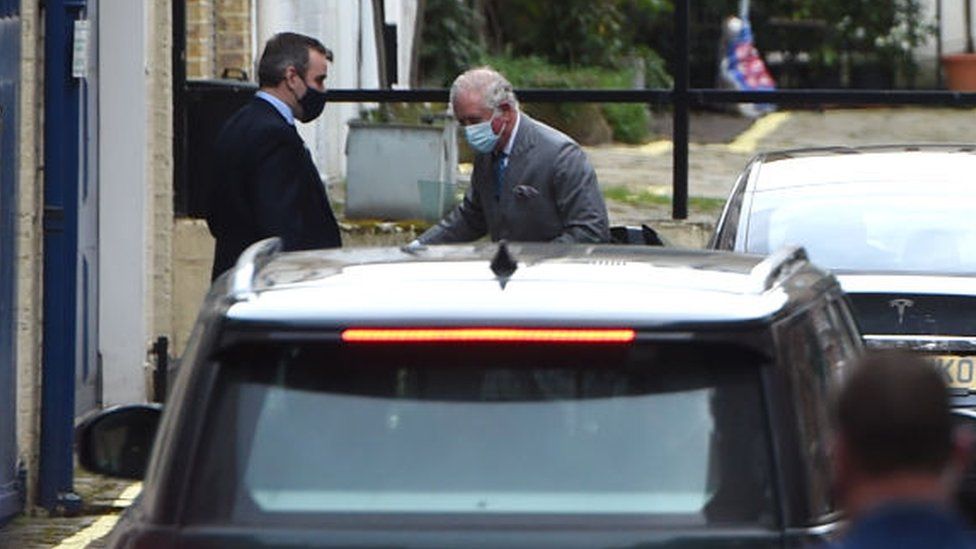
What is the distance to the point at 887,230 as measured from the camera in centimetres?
911

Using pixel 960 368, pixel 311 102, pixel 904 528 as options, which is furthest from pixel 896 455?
pixel 311 102

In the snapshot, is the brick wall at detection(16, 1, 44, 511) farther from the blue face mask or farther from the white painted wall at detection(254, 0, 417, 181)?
the white painted wall at detection(254, 0, 417, 181)

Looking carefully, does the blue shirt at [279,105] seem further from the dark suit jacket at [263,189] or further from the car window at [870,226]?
the car window at [870,226]

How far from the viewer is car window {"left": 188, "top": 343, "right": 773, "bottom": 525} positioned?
4.22 meters

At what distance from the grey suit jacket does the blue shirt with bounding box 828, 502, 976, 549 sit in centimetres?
594

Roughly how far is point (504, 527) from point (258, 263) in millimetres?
963

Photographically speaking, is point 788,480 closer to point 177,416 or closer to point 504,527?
point 504,527

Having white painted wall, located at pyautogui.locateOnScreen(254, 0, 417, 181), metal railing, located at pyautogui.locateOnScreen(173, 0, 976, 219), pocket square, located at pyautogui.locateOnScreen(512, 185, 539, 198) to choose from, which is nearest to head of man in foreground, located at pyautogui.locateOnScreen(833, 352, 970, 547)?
pocket square, located at pyautogui.locateOnScreen(512, 185, 539, 198)

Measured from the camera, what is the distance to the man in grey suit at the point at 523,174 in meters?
9.12

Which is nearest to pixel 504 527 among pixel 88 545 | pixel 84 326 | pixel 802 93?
pixel 88 545

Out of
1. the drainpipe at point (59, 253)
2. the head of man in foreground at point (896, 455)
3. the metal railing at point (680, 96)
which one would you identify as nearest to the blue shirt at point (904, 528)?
the head of man in foreground at point (896, 455)

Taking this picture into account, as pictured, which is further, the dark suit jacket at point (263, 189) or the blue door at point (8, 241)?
the blue door at point (8, 241)

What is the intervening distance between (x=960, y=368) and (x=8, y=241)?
3720 millimetres

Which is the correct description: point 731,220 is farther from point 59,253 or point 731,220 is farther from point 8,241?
point 8,241
